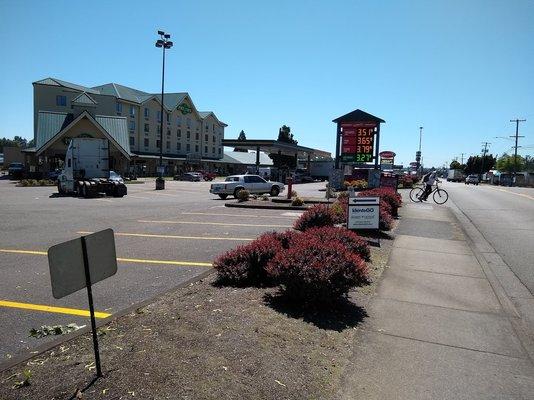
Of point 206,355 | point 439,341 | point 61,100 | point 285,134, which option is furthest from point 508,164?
point 206,355

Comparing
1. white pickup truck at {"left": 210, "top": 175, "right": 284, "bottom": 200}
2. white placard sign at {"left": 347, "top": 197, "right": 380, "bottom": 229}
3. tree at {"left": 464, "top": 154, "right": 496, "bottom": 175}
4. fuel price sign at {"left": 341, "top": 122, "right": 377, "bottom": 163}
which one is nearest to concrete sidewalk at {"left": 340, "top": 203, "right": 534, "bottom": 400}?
white placard sign at {"left": 347, "top": 197, "right": 380, "bottom": 229}

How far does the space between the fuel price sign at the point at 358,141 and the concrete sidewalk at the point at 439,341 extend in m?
22.2

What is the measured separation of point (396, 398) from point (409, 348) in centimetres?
108

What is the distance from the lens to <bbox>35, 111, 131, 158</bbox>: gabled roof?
48094 mm

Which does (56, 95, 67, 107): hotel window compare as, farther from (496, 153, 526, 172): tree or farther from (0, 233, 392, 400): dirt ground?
(496, 153, 526, 172): tree

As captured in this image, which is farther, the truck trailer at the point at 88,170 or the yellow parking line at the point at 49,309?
the truck trailer at the point at 88,170

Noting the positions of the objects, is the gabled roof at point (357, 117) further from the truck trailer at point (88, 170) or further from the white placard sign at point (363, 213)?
the white placard sign at point (363, 213)

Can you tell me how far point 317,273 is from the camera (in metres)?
5.16

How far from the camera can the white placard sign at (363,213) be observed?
999 centimetres

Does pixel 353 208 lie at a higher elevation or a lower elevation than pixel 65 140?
lower

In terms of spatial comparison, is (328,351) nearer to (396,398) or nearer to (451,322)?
(396,398)

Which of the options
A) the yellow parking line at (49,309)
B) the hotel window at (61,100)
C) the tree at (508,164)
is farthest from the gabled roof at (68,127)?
the tree at (508,164)

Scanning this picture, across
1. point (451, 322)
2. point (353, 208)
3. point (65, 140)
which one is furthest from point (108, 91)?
point (451, 322)

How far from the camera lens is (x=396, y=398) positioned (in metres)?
3.50
